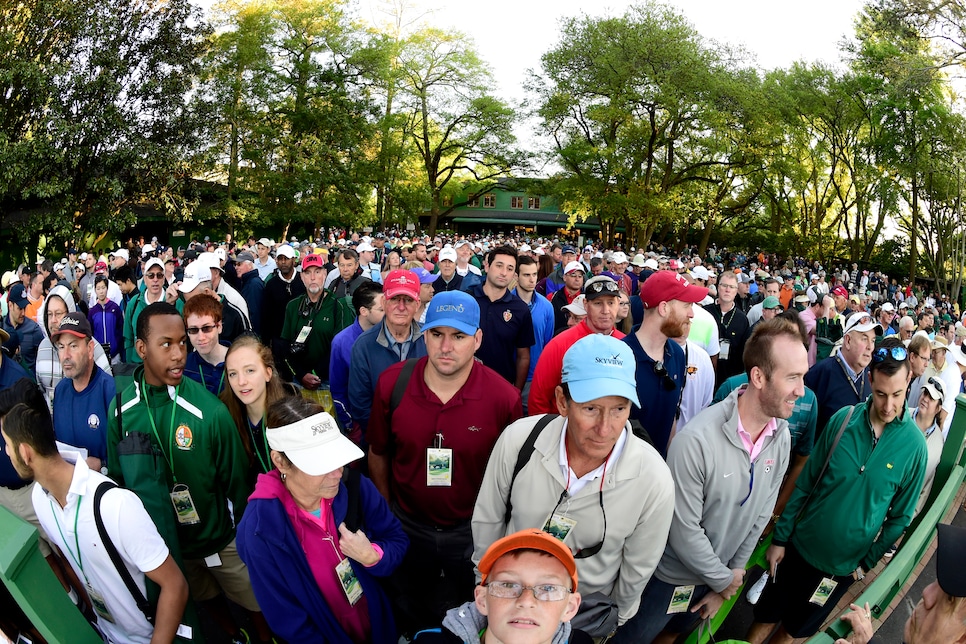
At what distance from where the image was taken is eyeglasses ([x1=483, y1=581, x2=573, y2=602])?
1.88m

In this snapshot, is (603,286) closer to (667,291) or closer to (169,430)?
(667,291)

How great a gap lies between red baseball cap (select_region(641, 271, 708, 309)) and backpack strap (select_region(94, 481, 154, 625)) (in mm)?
3057

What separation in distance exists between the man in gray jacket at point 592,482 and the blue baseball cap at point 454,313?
2.28 feet

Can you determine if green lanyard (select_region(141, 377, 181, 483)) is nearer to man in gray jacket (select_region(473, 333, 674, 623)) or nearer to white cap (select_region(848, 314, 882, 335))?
man in gray jacket (select_region(473, 333, 674, 623))

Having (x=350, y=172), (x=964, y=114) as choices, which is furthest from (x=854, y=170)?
(x=350, y=172)

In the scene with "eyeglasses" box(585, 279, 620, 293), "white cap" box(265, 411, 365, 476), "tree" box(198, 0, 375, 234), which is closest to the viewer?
"white cap" box(265, 411, 365, 476)

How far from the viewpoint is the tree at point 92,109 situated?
61.7 feet

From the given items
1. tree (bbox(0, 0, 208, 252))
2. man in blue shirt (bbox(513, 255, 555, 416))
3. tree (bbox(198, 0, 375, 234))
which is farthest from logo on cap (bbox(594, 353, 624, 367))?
tree (bbox(198, 0, 375, 234))

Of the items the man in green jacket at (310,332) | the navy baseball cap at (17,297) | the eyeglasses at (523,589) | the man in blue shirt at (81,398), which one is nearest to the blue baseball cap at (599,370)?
the eyeglasses at (523,589)

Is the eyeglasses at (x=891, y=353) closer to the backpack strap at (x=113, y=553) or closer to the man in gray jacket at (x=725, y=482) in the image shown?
the man in gray jacket at (x=725, y=482)

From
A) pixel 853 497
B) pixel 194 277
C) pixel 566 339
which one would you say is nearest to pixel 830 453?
pixel 853 497

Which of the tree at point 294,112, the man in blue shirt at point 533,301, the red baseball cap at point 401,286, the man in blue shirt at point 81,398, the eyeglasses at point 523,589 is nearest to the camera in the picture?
the eyeglasses at point 523,589

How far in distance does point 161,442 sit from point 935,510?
4.58m

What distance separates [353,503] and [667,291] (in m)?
2.33
